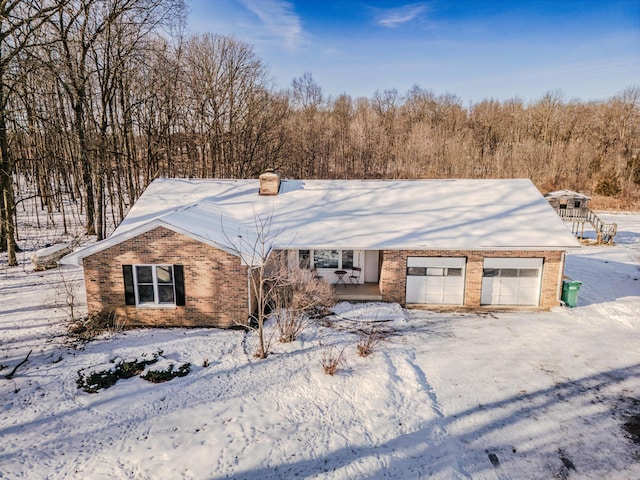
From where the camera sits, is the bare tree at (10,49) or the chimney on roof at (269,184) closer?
the bare tree at (10,49)

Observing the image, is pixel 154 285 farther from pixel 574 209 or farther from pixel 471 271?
pixel 574 209

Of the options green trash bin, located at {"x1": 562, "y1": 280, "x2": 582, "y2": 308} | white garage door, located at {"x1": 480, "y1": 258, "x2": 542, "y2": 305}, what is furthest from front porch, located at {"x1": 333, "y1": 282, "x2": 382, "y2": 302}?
green trash bin, located at {"x1": 562, "y1": 280, "x2": 582, "y2": 308}

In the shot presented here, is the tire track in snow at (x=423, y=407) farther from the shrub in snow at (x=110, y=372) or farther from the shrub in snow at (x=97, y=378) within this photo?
the shrub in snow at (x=97, y=378)

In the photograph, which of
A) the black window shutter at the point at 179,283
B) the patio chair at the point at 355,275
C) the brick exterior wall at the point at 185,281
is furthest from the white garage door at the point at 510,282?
the black window shutter at the point at 179,283

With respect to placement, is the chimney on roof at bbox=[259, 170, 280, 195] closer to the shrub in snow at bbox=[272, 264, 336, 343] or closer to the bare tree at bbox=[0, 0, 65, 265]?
the shrub in snow at bbox=[272, 264, 336, 343]

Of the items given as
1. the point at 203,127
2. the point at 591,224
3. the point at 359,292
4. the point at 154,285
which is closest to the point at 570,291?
the point at 359,292

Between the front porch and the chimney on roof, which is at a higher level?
the chimney on roof
